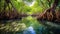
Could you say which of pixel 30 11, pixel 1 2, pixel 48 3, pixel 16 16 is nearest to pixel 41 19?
pixel 48 3

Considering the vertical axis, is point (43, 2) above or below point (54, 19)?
above

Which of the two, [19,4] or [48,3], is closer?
[48,3]

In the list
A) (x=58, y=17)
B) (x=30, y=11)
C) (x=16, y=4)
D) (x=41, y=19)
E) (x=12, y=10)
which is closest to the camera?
(x=58, y=17)

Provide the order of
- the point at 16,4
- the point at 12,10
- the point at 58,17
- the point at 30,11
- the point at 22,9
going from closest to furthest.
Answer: the point at 58,17, the point at 12,10, the point at 16,4, the point at 22,9, the point at 30,11

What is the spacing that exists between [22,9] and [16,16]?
179 centimetres

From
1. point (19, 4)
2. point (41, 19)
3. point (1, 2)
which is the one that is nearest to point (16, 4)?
point (19, 4)

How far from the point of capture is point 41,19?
7.91 metres

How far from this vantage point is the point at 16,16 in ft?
28.8

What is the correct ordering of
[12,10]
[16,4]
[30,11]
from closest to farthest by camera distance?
[12,10] < [16,4] < [30,11]

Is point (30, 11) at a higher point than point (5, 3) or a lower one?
lower

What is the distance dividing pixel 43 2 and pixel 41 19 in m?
1.18

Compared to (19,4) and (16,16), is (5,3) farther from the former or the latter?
(19,4)

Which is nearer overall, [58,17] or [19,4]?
[58,17]

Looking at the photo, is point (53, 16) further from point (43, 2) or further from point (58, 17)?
point (43, 2)
